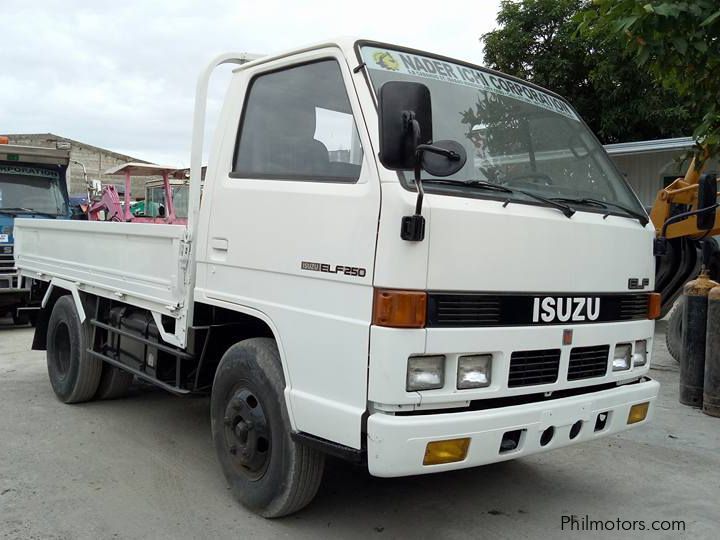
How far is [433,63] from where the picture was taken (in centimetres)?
367

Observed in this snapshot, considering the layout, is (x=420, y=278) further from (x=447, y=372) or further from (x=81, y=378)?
(x=81, y=378)

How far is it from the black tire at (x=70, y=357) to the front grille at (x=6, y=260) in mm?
4767

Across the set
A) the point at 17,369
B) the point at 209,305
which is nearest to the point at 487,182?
the point at 209,305

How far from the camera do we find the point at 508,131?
12.4 ft

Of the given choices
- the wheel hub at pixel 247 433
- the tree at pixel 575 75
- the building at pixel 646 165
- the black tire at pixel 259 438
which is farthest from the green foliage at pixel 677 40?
the tree at pixel 575 75

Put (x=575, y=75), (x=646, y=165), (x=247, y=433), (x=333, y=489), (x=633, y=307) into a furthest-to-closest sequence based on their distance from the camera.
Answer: (x=575, y=75)
(x=646, y=165)
(x=333, y=489)
(x=633, y=307)
(x=247, y=433)

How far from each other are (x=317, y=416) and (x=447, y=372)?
2.07ft

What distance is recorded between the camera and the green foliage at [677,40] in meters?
4.54

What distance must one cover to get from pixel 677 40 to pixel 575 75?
1279 centimetres

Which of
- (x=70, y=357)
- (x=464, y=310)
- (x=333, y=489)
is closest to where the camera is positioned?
(x=464, y=310)

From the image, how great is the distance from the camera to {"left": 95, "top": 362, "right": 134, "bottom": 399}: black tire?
19.6ft

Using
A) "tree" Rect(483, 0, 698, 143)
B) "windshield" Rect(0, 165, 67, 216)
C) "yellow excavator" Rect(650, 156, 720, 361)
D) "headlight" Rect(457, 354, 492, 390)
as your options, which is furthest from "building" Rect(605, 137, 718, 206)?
"headlight" Rect(457, 354, 492, 390)

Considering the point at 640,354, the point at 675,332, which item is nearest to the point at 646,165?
the point at 675,332

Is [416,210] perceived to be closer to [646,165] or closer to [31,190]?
[31,190]
